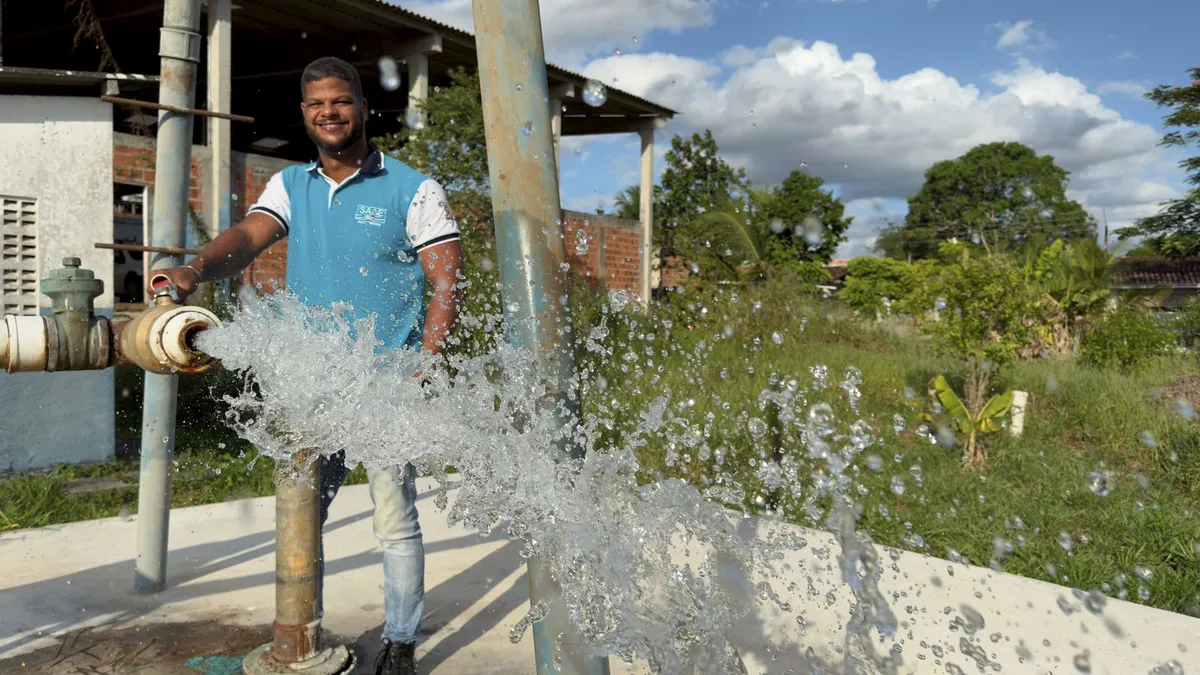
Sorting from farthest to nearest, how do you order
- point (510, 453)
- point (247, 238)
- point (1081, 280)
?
1. point (1081, 280)
2. point (247, 238)
3. point (510, 453)

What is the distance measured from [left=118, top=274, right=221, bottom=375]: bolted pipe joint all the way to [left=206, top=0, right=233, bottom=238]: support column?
5912 mm

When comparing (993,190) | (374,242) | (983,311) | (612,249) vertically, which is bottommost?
(983,311)

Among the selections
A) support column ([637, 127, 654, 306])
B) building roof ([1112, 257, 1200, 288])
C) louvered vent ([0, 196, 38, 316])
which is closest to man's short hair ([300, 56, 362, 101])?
louvered vent ([0, 196, 38, 316])

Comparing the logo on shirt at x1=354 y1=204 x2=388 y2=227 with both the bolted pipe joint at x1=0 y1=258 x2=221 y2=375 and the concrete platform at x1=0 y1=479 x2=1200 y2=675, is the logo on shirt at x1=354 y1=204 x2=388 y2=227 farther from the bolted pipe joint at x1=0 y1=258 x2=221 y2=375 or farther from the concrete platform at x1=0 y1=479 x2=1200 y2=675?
the concrete platform at x1=0 y1=479 x2=1200 y2=675

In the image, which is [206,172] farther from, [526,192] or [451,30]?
[526,192]

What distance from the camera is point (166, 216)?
301 centimetres

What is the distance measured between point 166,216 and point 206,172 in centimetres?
502

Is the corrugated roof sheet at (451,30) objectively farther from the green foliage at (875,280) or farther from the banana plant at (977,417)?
the green foliage at (875,280)

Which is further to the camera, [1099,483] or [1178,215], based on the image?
[1178,215]

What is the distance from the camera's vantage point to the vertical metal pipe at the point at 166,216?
300cm

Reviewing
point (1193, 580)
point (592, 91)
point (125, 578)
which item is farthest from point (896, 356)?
point (125, 578)

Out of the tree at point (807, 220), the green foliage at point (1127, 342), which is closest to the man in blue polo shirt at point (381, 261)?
the green foliage at point (1127, 342)

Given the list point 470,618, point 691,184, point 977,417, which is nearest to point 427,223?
point 470,618

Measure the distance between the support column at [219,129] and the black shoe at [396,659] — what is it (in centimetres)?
588
